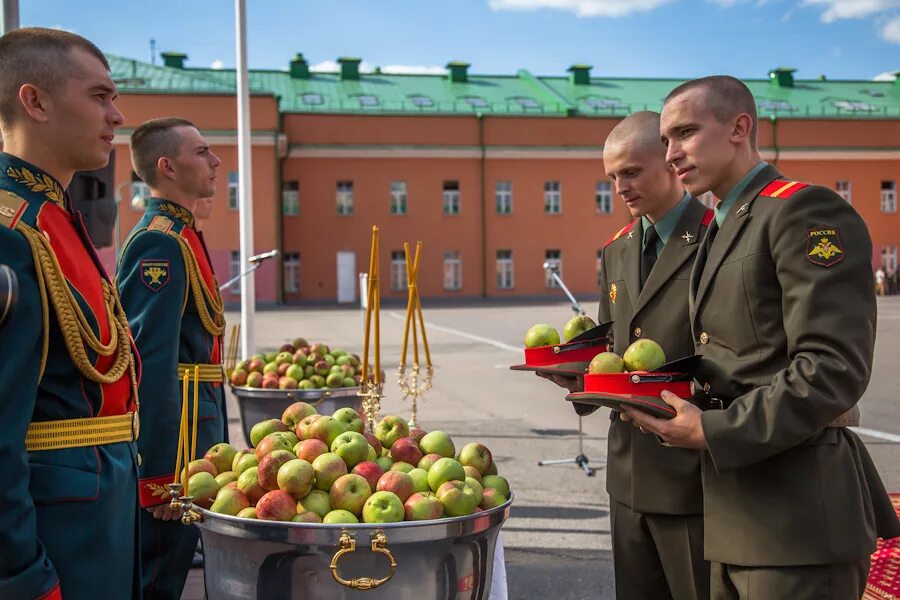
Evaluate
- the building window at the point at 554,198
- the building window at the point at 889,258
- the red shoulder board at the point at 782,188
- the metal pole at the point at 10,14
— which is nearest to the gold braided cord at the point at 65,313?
the red shoulder board at the point at 782,188

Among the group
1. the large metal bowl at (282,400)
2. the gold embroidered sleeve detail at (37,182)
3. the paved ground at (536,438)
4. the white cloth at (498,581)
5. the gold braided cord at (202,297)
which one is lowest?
the paved ground at (536,438)

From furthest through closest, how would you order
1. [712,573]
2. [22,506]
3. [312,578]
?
[712,573], [312,578], [22,506]

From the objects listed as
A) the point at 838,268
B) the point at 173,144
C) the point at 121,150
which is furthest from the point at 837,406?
the point at 121,150

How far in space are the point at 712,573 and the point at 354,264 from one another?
140ft

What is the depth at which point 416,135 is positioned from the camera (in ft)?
148

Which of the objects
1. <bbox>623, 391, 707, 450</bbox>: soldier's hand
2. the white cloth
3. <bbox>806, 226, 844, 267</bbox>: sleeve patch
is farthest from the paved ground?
<bbox>806, 226, 844, 267</bbox>: sleeve patch

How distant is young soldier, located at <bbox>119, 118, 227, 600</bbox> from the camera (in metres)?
3.82

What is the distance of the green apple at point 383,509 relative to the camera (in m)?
2.54

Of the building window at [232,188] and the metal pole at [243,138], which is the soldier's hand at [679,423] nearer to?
the metal pole at [243,138]

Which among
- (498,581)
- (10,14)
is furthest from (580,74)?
(498,581)

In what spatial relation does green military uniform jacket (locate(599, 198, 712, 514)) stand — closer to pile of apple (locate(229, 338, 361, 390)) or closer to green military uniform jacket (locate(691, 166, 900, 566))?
green military uniform jacket (locate(691, 166, 900, 566))

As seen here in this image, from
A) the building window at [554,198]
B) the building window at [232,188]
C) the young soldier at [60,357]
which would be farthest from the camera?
the building window at [554,198]

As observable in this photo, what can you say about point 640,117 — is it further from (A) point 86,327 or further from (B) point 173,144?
(B) point 173,144

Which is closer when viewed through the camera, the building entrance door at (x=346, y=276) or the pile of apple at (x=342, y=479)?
the pile of apple at (x=342, y=479)
